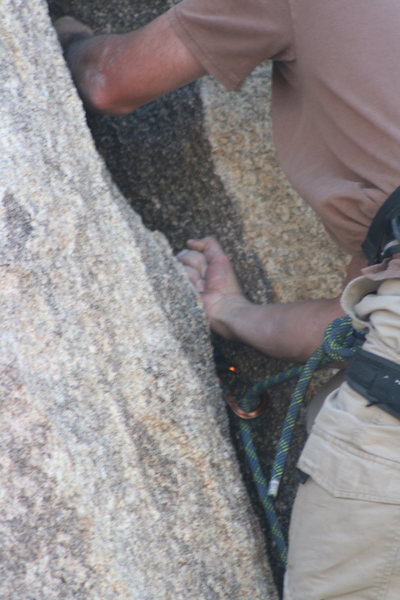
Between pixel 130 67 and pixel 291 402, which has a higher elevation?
pixel 130 67

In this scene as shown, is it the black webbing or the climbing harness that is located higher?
the black webbing

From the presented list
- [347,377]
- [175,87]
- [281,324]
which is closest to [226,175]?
[175,87]

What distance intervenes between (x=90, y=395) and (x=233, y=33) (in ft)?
2.74

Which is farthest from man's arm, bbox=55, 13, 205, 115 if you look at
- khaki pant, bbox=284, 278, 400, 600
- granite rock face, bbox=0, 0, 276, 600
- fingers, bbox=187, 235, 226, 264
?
khaki pant, bbox=284, 278, 400, 600

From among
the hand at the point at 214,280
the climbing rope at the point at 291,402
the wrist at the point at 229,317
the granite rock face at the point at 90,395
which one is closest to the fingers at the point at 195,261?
the hand at the point at 214,280

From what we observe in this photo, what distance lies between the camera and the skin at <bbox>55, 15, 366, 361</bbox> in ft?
6.19

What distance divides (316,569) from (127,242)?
802mm

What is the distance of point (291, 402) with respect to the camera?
191cm

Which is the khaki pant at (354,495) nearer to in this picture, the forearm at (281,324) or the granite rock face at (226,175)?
the forearm at (281,324)

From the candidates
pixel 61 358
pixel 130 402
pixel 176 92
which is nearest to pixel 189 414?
pixel 130 402

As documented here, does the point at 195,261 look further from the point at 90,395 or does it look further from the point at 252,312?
the point at 90,395

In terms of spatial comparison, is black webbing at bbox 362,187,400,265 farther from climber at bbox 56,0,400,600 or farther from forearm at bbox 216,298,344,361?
forearm at bbox 216,298,344,361

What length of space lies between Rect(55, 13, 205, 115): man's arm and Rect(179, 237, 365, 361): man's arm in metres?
0.44

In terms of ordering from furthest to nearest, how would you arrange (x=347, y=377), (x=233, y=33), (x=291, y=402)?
(x=291, y=402)
(x=233, y=33)
(x=347, y=377)
